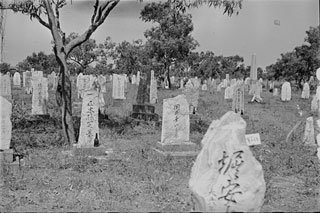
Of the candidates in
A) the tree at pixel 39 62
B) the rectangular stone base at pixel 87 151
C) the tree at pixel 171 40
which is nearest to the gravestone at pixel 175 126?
the rectangular stone base at pixel 87 151

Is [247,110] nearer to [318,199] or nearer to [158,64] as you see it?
[318,199]

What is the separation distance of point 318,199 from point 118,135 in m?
6.90

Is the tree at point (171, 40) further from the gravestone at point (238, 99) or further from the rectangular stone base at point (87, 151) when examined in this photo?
the rectangular stone base at point (87, 151)

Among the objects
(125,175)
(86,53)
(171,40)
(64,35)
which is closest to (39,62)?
(86,53)

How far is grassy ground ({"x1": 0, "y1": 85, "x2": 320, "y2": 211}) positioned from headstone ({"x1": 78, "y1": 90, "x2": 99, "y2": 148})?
627mm

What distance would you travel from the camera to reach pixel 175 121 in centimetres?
1085

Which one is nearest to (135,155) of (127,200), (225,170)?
(127,200)

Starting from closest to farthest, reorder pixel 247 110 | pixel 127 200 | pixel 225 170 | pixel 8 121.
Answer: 1. pixel 225 170
2. pixel 127 200
3. pixel 8 121
4. pixel 247 110

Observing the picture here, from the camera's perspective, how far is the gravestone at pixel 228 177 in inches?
176

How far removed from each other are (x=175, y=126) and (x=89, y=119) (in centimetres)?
208

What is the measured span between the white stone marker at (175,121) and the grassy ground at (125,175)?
567 mm

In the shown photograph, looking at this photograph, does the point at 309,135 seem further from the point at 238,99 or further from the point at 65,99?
the point at 65,99

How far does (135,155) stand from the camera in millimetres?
9969

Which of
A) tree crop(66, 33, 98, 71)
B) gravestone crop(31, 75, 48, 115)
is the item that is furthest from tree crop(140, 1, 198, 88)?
gravestone crop(31, 75, 48, 115)
